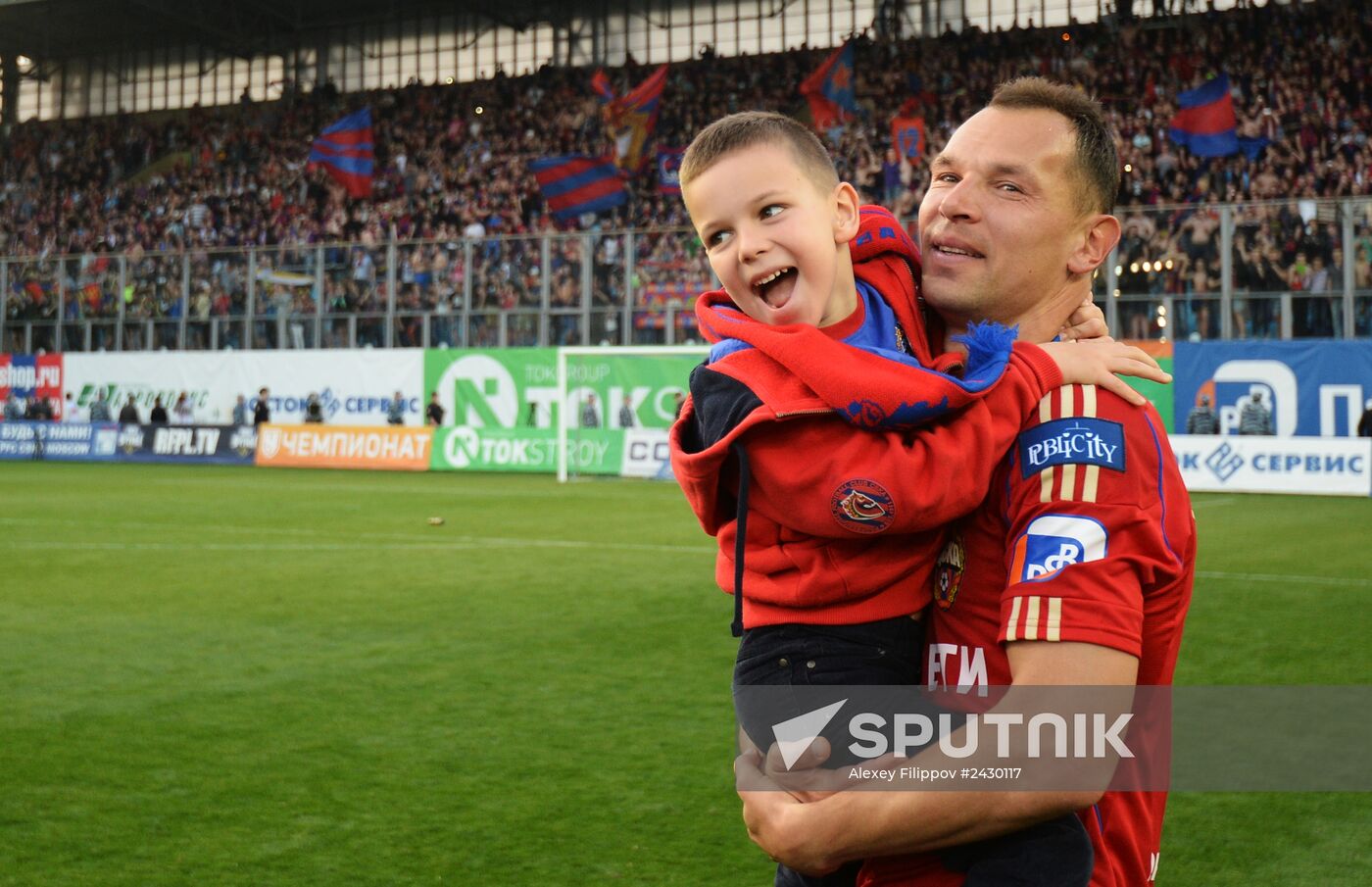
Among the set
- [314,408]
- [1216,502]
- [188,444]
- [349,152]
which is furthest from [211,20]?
[1216,502]

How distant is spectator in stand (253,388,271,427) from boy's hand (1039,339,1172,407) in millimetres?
28784

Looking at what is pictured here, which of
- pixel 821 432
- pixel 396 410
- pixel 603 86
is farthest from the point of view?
pixel 603 86

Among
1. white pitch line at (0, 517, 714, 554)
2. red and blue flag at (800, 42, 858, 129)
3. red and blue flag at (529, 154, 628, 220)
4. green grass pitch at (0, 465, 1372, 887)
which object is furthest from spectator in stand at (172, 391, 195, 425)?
green grass pitch at (0, 465, 1372, 887)

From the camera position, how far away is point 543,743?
601cm

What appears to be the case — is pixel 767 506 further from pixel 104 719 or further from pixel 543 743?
pixel 104 719

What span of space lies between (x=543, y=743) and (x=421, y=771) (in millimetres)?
629

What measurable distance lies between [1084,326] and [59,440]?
108ft

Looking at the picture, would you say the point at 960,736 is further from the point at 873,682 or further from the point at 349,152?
the point at 349,152

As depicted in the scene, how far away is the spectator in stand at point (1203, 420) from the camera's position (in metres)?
21.7

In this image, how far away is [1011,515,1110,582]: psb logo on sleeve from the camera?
5.42 feet

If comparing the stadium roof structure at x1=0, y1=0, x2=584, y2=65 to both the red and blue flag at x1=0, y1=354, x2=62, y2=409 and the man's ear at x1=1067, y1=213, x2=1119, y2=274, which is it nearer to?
the red and blue flag at x1=0, y1=354, x2=62, y2=409

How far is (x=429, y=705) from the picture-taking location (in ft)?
22.0

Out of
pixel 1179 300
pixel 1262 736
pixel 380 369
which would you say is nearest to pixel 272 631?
pixel 1262 736

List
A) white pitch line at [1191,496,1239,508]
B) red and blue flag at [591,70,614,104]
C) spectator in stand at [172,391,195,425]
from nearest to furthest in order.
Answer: white pitch line at [1191,496,1239,508], spectator in stand at [172,391,195,425], red and blue flag at [591,70,614,104]
